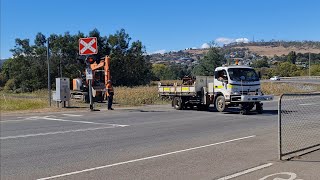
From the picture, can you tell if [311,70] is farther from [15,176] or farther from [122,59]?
[15,176]

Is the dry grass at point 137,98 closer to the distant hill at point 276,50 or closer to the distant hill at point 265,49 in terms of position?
A: the distant hill at point 265,49

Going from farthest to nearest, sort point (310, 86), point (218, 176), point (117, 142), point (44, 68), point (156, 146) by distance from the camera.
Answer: point (44, 68)
point (310, 86)
point (117, 142)
point (156, 146)
point (218, 176)

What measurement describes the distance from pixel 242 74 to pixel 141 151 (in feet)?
39.3

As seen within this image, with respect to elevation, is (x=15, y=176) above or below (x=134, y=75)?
below

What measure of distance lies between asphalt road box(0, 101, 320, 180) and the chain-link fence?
16.9 inches

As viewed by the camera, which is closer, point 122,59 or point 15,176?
point 15,176

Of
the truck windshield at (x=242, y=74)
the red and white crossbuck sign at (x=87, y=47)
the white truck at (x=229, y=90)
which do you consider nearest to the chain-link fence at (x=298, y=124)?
the white truck at (x=229, y=90)

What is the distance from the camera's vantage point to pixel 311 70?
352ft

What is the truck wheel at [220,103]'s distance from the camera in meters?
20.8

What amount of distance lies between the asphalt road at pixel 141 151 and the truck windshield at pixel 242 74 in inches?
202

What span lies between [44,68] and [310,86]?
4105cm

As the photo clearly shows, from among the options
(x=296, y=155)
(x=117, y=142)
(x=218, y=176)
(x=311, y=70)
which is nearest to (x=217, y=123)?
(x=117, y=142)

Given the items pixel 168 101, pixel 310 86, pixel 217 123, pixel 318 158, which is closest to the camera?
pixel 318 158

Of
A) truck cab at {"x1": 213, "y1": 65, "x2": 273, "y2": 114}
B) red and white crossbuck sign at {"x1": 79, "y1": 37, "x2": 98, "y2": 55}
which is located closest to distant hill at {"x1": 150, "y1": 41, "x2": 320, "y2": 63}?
red and white crossbuck sign at {"x1": 79, "y1": 37, "x2": 98, "y2": 55}
